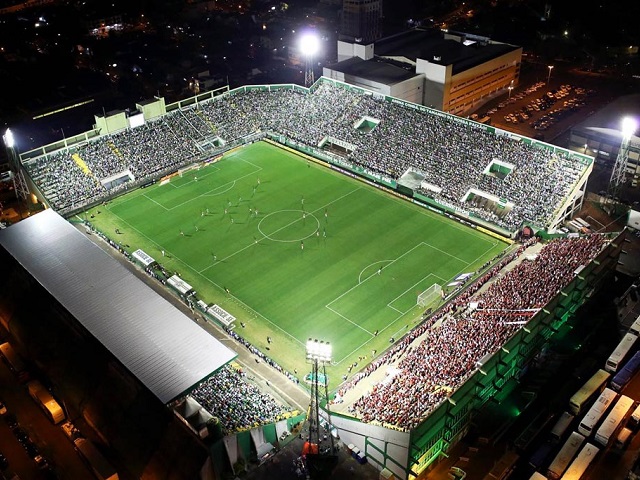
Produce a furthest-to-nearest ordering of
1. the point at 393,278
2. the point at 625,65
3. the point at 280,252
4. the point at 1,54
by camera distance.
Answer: the point at 1,54 → the point at 625,65 → the point at 280,252 → the point at 393,278

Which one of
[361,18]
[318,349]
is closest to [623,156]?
[318,349]

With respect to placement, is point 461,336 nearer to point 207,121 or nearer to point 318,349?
point 318,349

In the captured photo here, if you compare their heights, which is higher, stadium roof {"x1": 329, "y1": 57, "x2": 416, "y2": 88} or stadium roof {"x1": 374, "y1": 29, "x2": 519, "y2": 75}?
stadium roof {"x1": 374, "y1": 29, "x2": 519, "y2": 75}

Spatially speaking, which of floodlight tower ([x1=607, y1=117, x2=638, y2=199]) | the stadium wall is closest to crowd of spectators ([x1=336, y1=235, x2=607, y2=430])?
the stadium wall

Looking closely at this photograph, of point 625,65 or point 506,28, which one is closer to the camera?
point 625,65

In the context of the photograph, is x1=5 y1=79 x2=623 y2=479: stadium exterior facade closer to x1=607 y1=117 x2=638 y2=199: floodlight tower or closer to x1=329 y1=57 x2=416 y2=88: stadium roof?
x1=607 y1=117 x2=638 y2=199: floodlight tower

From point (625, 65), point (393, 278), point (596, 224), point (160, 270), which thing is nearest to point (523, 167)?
point (596, 224)

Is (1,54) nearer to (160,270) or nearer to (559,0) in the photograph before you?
(160,270)
